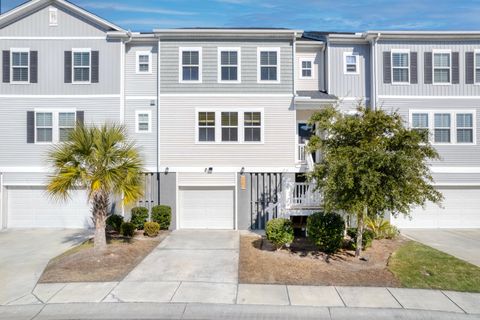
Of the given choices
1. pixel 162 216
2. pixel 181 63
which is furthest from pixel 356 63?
pixel 162 216

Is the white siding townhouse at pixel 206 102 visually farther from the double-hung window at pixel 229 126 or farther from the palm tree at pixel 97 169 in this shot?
the palm tree at pixel 97 169

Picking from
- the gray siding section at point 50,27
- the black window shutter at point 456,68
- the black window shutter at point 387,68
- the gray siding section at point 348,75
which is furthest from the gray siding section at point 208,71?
the black window shutter at point 456,68

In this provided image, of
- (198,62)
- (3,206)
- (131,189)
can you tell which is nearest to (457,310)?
(131,189)

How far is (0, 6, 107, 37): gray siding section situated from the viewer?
17.9 metres

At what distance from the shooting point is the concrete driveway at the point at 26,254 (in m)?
Answer: 9.36

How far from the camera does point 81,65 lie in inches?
701

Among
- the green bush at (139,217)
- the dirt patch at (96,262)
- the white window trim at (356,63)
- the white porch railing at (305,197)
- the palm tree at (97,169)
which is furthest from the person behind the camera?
the white window trim at (356,63)

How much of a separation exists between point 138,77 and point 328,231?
11.8 m

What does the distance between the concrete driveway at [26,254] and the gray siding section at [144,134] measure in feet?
15.1

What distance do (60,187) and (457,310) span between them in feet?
36.7

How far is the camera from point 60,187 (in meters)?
11.6

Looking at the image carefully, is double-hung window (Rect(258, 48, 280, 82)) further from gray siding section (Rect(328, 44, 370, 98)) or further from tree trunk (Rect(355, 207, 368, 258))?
tree trunk (Rect(355, 207, 368, 258))

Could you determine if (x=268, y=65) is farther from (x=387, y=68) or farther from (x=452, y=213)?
(x=452, y=213)

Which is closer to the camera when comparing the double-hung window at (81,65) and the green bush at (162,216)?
the green bush at (162,216)
